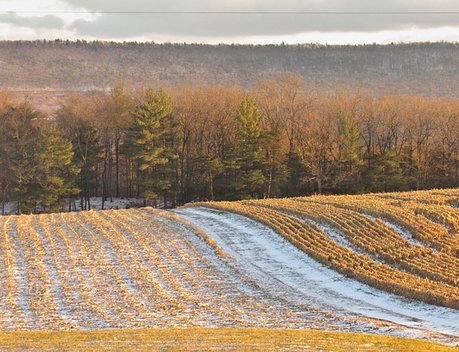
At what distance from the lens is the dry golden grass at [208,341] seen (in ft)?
Answer: 47.2

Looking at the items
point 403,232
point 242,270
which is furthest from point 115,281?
point 403,232

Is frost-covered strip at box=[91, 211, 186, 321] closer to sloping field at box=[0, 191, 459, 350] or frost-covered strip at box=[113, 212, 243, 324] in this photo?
sloping field at box=[0, 191, 459, 350]

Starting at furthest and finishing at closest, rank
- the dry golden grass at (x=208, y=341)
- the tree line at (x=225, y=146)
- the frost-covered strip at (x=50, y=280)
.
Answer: the tree line at (x=225, y=146)
the frost-covered strip at (x=50, y=280)
the dry golden grass at (x=208, y=341)

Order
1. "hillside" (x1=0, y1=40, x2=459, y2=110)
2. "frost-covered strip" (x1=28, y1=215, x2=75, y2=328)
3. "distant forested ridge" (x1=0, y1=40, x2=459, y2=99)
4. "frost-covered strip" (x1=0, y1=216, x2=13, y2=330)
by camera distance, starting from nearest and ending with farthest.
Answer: "frost-covered strip" (x1=0, y1=216, x2=13, y2=330)
"frost-covered strip" (x1=28, y1=215, x2=75, y2=328)
"hillside" (x1=0, y1=40, x2=459, y2=110)
"distant forested ridge" (x1=0, y1=40, x2=459, y2=99)

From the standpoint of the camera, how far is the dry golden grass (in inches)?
567

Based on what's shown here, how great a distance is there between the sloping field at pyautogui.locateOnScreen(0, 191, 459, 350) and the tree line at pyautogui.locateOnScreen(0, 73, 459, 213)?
25.7 metres

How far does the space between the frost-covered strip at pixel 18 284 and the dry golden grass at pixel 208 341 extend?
236cm

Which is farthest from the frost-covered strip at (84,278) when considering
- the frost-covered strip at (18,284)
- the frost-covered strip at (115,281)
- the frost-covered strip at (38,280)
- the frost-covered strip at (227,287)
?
the frost-covered strip at (227,287)

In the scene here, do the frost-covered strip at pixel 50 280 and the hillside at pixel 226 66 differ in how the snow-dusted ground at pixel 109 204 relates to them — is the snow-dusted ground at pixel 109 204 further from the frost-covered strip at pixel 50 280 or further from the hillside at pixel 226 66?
the hillside at pixel 226 66

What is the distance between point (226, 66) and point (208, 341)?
175 m

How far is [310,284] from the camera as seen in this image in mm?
24047

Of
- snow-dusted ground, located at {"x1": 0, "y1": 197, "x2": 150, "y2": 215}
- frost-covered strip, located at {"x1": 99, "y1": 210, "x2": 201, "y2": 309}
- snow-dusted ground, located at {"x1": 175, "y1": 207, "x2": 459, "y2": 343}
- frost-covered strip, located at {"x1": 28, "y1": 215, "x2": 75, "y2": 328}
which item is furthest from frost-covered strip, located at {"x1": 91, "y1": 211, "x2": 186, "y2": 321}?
snow-dusted ground, located at {"x1": 0, "y1": 197, "x2": 150, "y2": 215}

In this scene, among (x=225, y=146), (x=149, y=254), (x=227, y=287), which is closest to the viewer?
(x=227, y=287)

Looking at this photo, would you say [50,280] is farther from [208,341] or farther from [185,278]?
[208,341]
